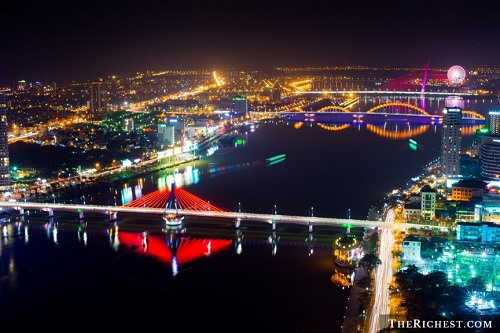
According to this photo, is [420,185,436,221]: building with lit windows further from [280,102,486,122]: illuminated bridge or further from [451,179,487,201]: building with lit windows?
[280,102,486,122]: illuminated bridge

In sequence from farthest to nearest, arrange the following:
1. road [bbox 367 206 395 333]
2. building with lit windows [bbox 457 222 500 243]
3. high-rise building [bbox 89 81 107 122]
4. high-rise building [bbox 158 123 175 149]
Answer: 1. high-rise building [bbox 89 81 107 122]
2. high-rise building [bbox 158 123 175 149]
3. building with lit windows [bbox 457 222 500 243]
4. road [bbox 367 206 395 333]

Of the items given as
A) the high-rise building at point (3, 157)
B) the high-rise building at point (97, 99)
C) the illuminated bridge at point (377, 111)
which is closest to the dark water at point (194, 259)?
the high-rise building at point (3, 157)

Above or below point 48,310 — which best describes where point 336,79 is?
above

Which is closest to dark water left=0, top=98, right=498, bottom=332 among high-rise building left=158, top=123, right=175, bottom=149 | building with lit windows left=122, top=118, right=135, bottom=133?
high-rise building left=158, top=123, right=175, bottom=149

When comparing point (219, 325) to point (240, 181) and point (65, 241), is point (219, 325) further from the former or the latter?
point (240, 181)

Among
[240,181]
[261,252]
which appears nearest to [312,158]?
[240,181]
